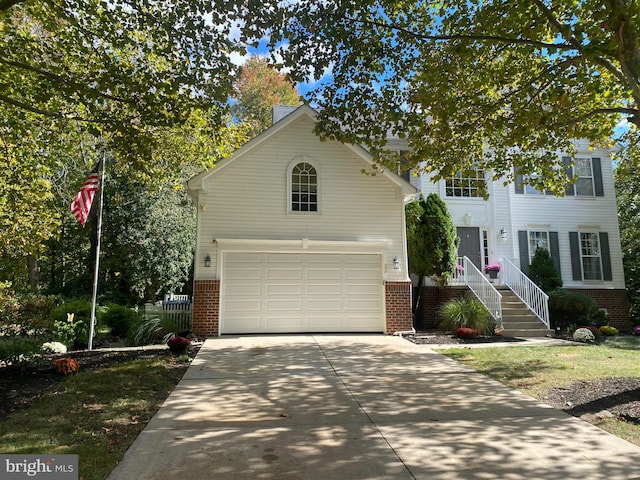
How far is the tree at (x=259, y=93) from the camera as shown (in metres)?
30.3

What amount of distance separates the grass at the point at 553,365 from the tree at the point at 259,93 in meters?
24.3

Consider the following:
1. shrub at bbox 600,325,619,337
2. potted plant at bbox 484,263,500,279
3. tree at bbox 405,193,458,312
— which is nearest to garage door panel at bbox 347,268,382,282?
tree at bbox 405,193,458,312

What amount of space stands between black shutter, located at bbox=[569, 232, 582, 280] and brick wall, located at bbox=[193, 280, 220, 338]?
14.4 m

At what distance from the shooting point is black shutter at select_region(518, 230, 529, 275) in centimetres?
1670

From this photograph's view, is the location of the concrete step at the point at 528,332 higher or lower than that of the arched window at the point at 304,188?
lower

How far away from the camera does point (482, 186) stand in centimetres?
999

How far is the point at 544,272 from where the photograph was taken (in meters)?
16.1

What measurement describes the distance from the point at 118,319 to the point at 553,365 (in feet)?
40.2

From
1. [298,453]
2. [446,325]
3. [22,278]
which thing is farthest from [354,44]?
[22,278]

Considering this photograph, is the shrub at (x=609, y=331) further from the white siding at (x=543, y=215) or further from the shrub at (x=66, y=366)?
the shrub at (x=66, y=366)

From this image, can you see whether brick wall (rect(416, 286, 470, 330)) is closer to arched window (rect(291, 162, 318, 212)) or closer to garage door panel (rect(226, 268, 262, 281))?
arched window (rect(291, 162, 318, 212))

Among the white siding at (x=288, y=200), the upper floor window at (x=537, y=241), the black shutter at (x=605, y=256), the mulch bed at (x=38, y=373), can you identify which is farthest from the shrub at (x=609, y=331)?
the mulch bed at (x=38, y=373)

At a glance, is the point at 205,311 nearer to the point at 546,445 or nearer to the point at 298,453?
the point at 298,453

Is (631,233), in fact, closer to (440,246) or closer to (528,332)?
(528,332)
